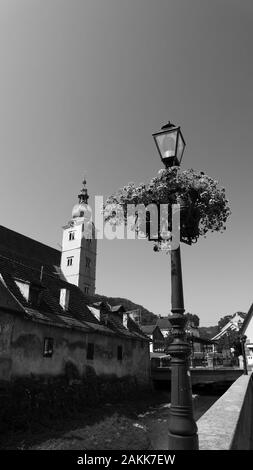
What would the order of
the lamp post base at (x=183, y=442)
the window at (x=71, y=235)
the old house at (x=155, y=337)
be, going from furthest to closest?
the old house at (x=155, y=337)
the window at (x=71, y=235)
the lamp post base at (x=183, y=442)

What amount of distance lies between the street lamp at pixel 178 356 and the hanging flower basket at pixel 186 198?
34 cm

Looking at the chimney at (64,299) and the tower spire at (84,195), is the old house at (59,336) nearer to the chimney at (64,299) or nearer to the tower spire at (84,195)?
the chimney at (64,299)

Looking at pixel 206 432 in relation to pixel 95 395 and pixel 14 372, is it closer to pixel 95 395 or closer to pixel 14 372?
pixel 14 372

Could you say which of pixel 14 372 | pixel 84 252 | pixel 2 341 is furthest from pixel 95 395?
pixel 84 252

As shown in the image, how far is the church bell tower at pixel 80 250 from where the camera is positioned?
58.7 metres

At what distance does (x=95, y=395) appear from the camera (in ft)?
76.6

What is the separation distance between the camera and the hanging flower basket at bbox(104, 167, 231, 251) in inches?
202

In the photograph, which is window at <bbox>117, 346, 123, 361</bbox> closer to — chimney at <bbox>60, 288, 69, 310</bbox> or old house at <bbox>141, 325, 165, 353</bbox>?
A: chimney at <bbox>60, 288, 69, 310</bbox>

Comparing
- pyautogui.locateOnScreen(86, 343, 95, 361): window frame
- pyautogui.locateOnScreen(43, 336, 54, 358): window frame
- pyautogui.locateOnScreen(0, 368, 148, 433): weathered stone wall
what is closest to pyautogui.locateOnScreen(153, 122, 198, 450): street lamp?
pyautogui.locateOnScreen(0, 368, 148, 433): weathered stone wall

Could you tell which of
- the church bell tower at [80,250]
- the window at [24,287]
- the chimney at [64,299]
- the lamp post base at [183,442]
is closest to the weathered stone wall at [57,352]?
the window at [24,287]

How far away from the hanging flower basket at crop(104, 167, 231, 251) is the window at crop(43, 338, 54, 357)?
16.2m

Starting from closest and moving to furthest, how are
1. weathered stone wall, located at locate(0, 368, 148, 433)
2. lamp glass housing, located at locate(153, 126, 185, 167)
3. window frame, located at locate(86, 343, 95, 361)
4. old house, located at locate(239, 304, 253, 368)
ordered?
1. lamp glass housing, located at locate(153, 126, 185, 167)
2. weathered stone wall, located at locate(0, 368, 148, 433)
3. window frame, located at locate(86, 343, 95, 361)
4. old house, located at locate(239, 304, 253, 368)
